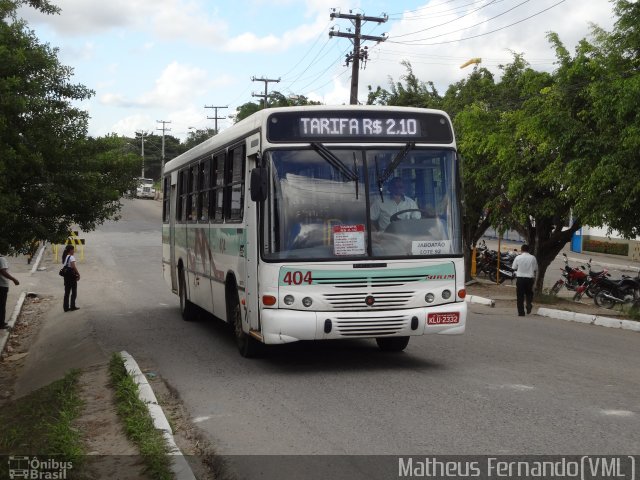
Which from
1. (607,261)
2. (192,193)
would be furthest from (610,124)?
(607,261)

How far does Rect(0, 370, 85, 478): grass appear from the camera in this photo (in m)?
6.84

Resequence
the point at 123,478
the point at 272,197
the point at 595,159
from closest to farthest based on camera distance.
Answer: the point at 123,478
the point at 272,197
the point at 595,159

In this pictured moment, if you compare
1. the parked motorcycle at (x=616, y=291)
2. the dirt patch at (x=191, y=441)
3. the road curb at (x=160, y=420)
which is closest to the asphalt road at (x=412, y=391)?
the dirt patch at (x=191, y=441)

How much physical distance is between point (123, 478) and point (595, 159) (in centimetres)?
1360

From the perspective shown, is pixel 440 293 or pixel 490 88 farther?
pixel 490 88

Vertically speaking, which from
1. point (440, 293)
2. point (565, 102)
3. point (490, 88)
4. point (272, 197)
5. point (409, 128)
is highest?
point (490, 88)

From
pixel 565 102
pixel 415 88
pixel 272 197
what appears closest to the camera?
pixel 272 197

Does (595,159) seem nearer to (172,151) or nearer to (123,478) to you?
(123,478)

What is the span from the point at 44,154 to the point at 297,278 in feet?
20.7

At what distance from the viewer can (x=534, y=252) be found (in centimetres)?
2545

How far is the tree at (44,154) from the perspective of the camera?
12.4 meters

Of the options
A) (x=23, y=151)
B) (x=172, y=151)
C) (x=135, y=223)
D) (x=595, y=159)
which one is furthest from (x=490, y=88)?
(x=172, y=151)

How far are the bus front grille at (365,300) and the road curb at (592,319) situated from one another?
897cm

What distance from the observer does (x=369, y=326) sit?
9.82 meters
